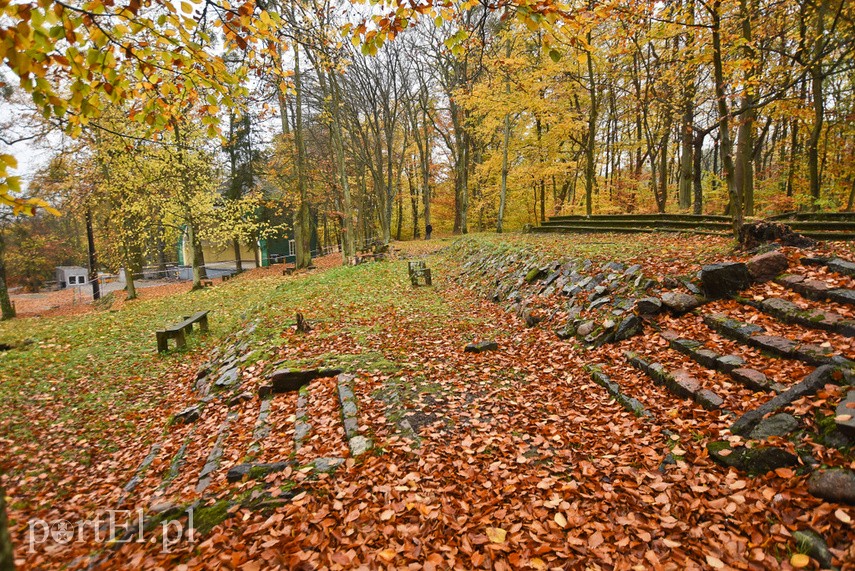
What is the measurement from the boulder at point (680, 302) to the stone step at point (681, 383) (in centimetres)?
122

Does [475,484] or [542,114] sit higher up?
[542,114]

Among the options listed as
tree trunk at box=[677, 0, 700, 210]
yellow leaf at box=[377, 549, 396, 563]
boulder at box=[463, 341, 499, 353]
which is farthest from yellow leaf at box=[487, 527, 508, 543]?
tree trunk at box=[677, 0, 700, 210]

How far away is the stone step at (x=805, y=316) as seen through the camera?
4.20 metres

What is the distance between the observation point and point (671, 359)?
5066 mm

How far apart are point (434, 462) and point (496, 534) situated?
983 mm

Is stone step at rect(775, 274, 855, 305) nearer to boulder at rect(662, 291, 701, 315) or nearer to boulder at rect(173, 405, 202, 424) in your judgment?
boulder at rect(662, 291, 701, 315)

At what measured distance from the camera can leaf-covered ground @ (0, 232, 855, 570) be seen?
108 inches

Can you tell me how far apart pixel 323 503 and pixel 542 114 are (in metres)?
17.0

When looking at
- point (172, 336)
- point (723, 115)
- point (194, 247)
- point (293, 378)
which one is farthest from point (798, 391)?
point (194, 247)

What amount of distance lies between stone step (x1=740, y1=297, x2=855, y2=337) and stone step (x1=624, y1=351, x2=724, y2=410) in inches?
58.3

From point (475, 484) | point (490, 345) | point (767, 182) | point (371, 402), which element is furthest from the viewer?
point (767, 182)

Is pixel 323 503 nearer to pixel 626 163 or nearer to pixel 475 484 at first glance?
pixel 475 484

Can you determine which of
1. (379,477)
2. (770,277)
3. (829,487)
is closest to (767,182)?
(770,277)

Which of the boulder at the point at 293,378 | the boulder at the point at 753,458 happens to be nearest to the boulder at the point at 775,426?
the boulder at the point at 753,458
